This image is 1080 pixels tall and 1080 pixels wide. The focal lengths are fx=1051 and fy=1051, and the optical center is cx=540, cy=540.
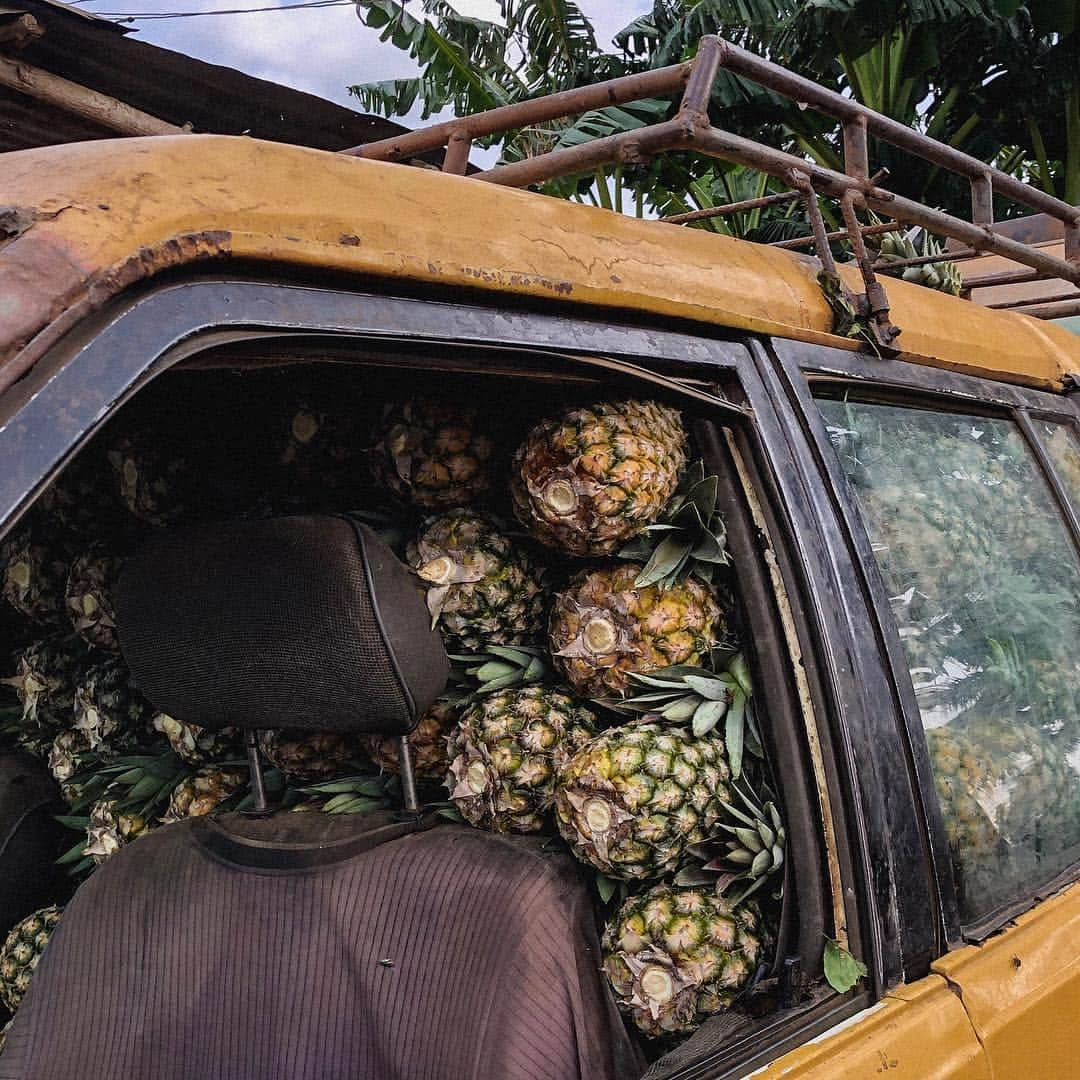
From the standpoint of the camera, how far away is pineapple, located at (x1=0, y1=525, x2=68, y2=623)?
8.43 ft

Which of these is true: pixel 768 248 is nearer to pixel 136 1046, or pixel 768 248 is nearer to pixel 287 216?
pixel 287 216

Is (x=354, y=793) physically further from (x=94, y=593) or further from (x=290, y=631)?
(x=94, y=593)

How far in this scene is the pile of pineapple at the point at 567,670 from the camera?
1731 millimetres

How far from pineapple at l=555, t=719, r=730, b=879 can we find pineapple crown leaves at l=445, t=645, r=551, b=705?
0.93ft

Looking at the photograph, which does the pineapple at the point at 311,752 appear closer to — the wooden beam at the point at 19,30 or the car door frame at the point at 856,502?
the car door frame at the point at 856,502

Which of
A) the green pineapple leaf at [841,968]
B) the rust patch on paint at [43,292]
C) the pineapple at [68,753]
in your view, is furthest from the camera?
the pineapple at [68,753]

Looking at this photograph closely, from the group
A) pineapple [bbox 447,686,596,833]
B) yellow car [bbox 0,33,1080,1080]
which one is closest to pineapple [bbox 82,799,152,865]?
yellow car [bbox 0,33,1080,1080]

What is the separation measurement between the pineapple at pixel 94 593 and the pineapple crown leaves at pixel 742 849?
1.42 meters

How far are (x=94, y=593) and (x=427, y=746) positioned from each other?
90 cm

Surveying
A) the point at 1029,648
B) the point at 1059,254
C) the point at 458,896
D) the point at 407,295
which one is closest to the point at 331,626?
the point at 458,896

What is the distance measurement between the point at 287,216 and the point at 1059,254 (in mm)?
4101

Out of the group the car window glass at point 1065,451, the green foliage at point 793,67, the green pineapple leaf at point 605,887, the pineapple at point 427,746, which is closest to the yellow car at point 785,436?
the car window glass at point 1065,451

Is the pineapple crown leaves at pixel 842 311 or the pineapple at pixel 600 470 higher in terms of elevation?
the pineapple crown leaves at pixel 842 311

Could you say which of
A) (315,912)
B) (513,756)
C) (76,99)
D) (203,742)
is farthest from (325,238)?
(76,99)
